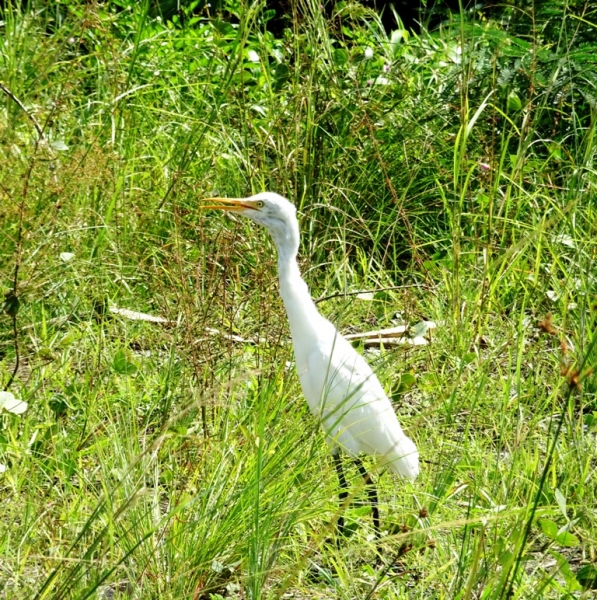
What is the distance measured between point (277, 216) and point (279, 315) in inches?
17.6

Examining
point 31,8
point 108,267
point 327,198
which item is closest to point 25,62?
point 31,8

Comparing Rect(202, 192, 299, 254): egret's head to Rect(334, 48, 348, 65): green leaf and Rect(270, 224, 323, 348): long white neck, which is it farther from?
Rect(334, 48, 348, 65): green leaf

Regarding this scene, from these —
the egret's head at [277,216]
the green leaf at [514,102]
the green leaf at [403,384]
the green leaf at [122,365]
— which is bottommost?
the green leaf at [403,384]

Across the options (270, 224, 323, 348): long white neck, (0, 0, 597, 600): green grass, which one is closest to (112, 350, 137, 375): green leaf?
(0, 0, 597, 600): green grass

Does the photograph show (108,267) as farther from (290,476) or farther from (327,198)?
(290,476)

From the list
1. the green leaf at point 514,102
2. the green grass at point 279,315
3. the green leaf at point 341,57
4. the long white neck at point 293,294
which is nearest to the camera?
the green grass at point 279,315

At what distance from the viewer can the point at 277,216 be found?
294cm

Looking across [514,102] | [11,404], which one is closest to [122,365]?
[11,404]

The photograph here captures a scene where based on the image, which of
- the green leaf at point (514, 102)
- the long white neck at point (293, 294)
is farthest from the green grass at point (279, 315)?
the long white neck at point (293, 294)

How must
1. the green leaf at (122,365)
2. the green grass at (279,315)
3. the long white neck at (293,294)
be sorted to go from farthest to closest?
1. the green leaf at (122,365)
2. the long white neck at (293,294)
3. the green grass at (279,315)

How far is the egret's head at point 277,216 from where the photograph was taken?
2926 millimetres

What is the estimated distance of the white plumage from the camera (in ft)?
9.02

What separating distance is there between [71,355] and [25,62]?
1.52 meters

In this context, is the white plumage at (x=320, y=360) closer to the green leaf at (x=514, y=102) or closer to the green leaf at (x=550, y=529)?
the green leaf at (x=550, y=529)
